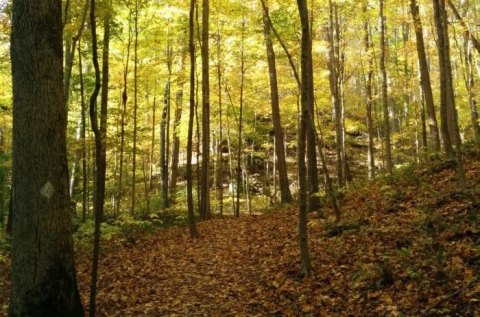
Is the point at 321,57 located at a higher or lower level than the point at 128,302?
higher

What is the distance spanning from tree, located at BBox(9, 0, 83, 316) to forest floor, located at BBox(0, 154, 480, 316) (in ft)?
6.16

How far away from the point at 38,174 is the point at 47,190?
0.71ft

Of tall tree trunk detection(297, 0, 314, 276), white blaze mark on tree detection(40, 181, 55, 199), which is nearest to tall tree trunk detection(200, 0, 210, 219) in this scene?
tall tree trunk detection(297, 0, 314, 276)

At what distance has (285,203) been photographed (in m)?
17.7

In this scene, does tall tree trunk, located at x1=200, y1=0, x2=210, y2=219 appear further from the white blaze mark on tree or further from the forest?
→ the white blaze mark on tree

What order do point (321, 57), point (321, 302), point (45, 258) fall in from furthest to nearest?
point (321, 57) → point (321, 302) → point (45, 258)

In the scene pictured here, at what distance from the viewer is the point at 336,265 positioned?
283 inches

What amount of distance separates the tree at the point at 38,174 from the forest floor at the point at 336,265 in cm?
188

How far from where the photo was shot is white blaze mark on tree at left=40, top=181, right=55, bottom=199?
16.1 feet

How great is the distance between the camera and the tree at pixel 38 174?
16.0 ft

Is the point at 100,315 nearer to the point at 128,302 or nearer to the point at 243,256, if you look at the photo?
the point at 128,302

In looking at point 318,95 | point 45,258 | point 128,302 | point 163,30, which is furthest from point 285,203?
point 45,258

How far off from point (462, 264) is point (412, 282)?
2.21 ft

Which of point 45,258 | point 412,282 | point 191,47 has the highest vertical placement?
point 191,47
